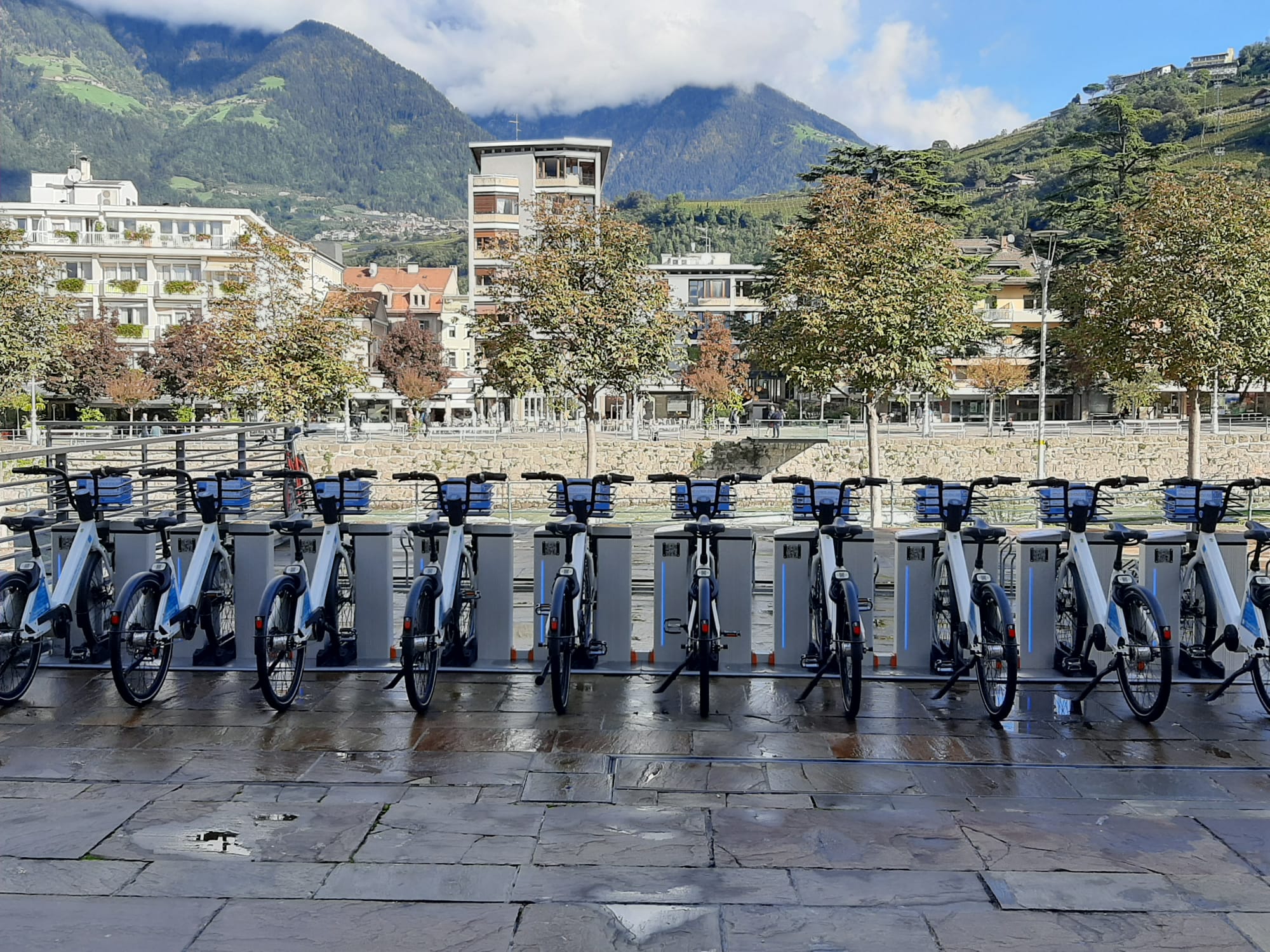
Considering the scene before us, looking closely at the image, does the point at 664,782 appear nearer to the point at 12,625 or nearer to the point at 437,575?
the point at 437,575

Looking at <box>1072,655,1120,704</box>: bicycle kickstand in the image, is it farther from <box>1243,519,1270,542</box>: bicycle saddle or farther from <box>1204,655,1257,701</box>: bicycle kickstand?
<box>1243,519,1270,542</box>: bicycle saddle

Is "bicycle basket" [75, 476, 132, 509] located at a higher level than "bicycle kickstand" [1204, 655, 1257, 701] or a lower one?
higher

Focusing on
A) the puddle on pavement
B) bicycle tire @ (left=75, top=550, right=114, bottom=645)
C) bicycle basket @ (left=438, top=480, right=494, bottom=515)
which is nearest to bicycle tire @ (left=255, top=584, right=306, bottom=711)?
bicycle basket @ (left=438, top=480, right=494, bottom=515)

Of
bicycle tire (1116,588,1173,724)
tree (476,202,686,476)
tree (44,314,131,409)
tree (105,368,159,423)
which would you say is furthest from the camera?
tree (105,368,159,423)

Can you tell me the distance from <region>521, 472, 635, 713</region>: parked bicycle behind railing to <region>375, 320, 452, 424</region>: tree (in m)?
55.2

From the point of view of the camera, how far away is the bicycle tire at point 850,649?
20.5ft

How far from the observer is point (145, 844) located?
455cm

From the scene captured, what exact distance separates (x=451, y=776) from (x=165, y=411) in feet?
199

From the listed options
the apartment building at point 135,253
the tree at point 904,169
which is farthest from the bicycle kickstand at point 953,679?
the apartment building at point 135,253

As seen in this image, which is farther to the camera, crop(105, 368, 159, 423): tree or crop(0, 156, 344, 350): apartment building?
crop(0, 156, 344, 350): apartment building

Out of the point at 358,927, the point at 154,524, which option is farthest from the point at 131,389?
the point at 358,927

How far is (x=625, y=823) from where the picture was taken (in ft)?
15.9

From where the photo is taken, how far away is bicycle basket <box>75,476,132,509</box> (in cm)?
741

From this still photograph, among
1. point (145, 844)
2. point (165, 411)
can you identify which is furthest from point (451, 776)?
point (165, 411)
